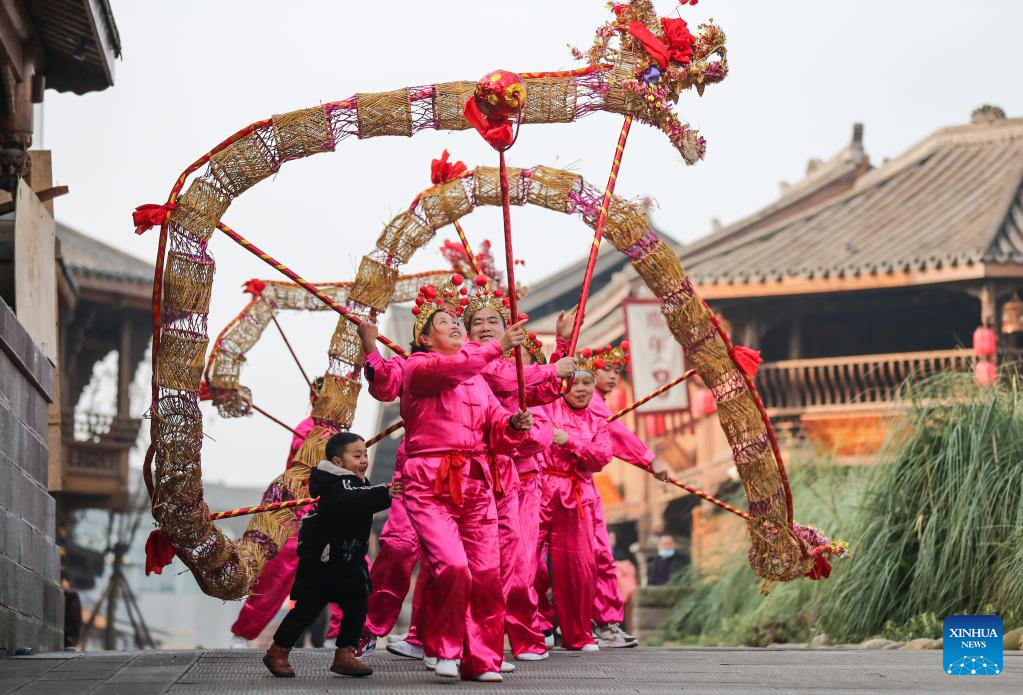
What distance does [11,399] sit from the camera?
9.52 metres

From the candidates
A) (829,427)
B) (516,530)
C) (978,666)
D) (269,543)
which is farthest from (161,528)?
(829,427)

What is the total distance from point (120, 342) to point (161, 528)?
17233mm

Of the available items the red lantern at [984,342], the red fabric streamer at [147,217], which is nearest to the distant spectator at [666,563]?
the red lantern at [984,342]

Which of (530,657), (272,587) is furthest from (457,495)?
(272,587)

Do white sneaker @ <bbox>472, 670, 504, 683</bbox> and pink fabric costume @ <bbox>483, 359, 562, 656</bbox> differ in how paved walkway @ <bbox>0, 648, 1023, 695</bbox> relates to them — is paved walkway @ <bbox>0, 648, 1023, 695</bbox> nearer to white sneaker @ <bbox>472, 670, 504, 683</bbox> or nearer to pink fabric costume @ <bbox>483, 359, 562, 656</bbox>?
white sneaker @ <bbox>472, 670, 504, 683</bbox>

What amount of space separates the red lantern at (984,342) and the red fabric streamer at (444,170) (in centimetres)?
1018

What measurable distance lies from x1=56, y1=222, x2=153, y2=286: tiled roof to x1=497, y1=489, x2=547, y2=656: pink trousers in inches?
601

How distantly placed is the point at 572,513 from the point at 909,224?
1379cm

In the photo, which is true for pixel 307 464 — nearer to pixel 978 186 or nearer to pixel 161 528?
pixel 161 528

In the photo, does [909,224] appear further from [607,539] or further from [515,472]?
[515,472]

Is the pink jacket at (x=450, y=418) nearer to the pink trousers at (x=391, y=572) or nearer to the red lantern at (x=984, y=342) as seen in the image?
the pink trousers at (x=391, y=572)

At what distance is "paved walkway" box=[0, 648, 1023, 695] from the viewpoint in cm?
702

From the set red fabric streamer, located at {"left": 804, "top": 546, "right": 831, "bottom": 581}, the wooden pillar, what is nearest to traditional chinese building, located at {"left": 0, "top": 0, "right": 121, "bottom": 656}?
Answer: red fabric streamer, located at {"left": 804, "top": 546, "right": 831, "bottom": 581}

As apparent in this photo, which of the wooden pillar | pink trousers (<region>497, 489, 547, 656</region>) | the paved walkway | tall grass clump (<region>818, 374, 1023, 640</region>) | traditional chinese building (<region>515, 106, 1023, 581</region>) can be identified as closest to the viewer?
the paved walkway
